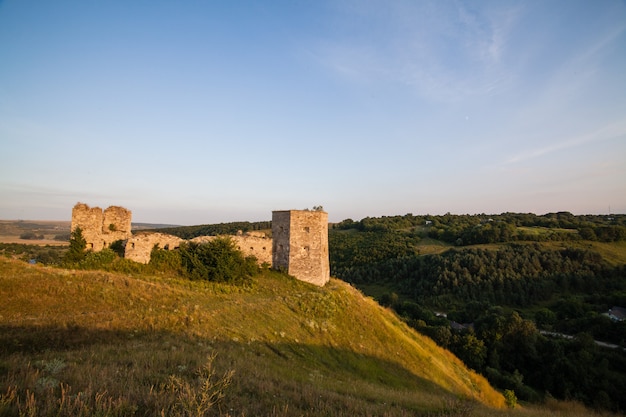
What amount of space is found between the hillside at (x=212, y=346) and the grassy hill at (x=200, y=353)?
0.04m

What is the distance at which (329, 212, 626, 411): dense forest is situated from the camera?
3709cm

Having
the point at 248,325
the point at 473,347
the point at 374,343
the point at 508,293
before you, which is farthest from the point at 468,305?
the point at 248,325

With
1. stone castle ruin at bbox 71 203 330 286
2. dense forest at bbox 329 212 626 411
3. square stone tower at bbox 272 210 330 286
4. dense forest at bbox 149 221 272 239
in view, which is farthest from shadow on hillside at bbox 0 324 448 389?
dense forest at bbox 149 221 272 239

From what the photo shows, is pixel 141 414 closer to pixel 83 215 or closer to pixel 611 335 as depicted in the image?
pixel 83 215

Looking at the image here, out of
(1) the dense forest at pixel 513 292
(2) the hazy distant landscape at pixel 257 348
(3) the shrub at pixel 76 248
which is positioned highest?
(3) the shrub at pixel 76 248

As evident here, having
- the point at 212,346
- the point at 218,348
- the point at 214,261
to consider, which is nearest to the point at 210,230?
the point at 214,261

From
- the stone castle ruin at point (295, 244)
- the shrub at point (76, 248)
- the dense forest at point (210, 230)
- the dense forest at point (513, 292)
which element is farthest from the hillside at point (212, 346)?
the dense forest at point (210, 230)

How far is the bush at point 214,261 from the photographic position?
18922mm

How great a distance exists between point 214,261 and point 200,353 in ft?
37.5

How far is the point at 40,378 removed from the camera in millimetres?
4949

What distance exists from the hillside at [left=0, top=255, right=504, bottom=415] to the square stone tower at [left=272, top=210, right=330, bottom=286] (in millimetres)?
2585

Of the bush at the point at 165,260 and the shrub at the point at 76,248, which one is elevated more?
the shrub at the point at 76,248

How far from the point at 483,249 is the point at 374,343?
79.1 meters

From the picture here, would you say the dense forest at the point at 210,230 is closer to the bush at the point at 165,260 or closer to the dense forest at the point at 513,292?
the dense forest at the point at 513,292
